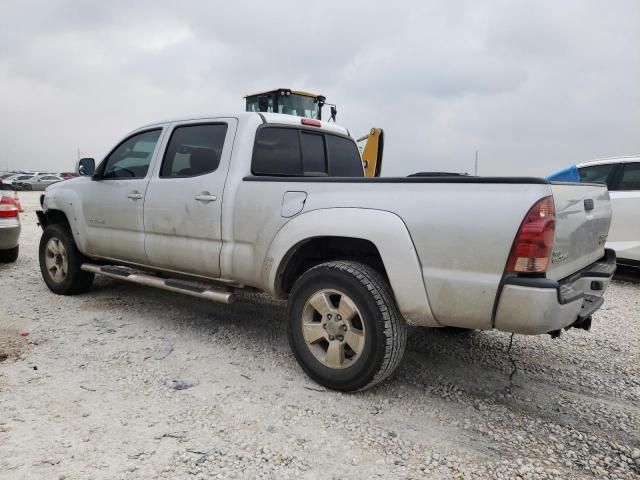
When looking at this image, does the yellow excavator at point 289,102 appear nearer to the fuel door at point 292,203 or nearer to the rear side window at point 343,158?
the rear side window at point 343,158

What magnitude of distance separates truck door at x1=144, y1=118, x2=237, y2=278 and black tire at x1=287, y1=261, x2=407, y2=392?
923 millimetres

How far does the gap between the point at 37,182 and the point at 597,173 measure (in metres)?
35.9

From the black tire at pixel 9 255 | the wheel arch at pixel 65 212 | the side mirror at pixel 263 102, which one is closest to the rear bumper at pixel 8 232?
the black tire at pixel 9 255

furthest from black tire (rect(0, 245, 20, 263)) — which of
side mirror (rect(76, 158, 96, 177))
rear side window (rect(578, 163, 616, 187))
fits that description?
rear side window (rect(578, 163, 616, 187))

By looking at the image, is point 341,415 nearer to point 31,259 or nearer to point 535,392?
point 535,392

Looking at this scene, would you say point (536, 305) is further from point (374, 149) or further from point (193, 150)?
point (374, 149)

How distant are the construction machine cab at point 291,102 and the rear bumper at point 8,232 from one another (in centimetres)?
698

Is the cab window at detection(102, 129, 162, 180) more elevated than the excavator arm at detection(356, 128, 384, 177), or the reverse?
the excavator arm at detection(356, 128, 384, 177)

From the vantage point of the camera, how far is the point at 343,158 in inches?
180

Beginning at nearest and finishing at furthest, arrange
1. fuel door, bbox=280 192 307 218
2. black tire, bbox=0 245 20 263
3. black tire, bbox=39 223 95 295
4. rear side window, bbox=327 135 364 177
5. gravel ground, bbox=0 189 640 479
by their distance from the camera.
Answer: gravel ground, bbox=0 189 640 479, fuel door, bbox=280 192 307 218, rear side window, bbox=327 135 364 177, black tire, bbox=39 223 95 295, black tire, bbox=0 245 20 263

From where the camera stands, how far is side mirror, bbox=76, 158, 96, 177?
4.99m

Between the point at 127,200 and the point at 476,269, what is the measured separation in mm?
3238

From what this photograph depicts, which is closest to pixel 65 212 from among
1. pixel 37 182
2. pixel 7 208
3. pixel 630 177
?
pixel 7 208

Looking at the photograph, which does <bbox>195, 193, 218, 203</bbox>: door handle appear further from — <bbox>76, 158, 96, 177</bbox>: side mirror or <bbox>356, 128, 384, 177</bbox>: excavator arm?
<bbox>356, 128, 384, 177</bbox>: excavator arm
